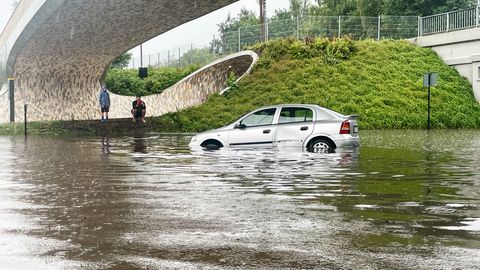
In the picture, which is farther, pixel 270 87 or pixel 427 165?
pixel 270 87

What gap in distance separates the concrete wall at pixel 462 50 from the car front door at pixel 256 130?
81.1ft

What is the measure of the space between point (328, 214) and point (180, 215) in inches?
61.3

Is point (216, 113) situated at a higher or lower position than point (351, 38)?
lower

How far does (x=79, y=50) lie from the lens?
1645 inches

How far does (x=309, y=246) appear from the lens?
17.7ft

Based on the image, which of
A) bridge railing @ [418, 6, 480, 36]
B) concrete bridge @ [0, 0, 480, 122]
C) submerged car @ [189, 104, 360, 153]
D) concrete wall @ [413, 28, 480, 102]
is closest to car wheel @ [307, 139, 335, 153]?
submerged car @ [189, 104, 360, 153]

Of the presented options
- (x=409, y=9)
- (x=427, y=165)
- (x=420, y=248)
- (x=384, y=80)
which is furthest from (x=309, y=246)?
(x=409, y=9)

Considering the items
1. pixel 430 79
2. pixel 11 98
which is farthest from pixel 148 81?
pixel 430 79

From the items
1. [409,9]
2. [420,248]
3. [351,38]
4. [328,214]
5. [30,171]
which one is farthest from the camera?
[409,9]

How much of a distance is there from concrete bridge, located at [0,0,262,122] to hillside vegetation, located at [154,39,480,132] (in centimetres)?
410

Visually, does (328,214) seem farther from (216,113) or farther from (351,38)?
(351,38)

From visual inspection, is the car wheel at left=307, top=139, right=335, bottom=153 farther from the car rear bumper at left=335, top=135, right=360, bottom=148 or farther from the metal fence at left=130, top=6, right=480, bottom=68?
the metal fence at left=130, top=6, right=480, bottom=68

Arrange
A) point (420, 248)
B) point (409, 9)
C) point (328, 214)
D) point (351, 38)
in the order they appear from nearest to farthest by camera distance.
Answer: point (420, 248)
point (328, 214)
point (351, 38)
point (409, 9)

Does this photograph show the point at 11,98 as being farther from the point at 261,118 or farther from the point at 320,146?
the point at 320,146
